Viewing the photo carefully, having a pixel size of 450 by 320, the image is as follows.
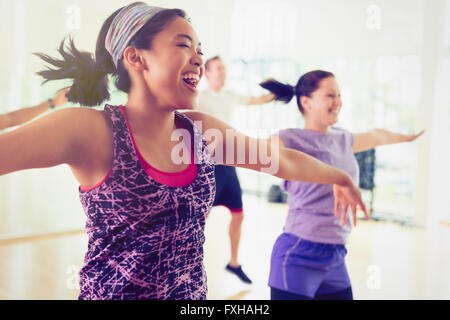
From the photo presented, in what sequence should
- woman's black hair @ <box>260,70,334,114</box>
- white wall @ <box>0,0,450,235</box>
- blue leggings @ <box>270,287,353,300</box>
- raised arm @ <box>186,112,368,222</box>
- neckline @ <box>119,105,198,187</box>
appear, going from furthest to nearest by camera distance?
white wall @ <box>0,0,450,235</box> < woman's black hair @ <box>260,70,334,114</box> < blue leggings @ <box>270,287,353,300</box> < raised arm @ <box>186,112,368,222</box> < neckline @ <box>119,105,198,187</box>

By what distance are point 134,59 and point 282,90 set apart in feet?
2.49

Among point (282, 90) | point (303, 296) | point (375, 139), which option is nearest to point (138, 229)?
point (303, 296)

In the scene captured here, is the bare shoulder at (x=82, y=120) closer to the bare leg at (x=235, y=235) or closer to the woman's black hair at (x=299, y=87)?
the woman's black hair at (x=299, y=87)

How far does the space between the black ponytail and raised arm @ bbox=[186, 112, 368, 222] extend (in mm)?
451

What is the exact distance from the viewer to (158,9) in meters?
0.67

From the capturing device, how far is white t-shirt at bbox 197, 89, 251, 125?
8.15ft

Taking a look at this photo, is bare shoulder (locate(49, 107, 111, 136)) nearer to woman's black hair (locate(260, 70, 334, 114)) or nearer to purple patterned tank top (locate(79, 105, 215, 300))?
purple patterned tank top (locate(79, 105, 215, 300))

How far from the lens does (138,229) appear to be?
652 millimetres

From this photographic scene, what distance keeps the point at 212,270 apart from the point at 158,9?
224cm

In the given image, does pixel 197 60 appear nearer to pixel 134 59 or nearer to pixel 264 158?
pixel 134 59

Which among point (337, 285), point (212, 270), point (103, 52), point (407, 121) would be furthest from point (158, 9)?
point (407, 121)

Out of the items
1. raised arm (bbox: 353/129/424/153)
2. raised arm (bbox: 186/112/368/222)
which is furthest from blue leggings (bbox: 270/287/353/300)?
raised arm (bbox: 353/129/424/153)

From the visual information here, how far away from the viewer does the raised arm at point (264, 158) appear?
2.67 feet

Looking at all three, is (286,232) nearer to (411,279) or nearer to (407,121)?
(411,279)
